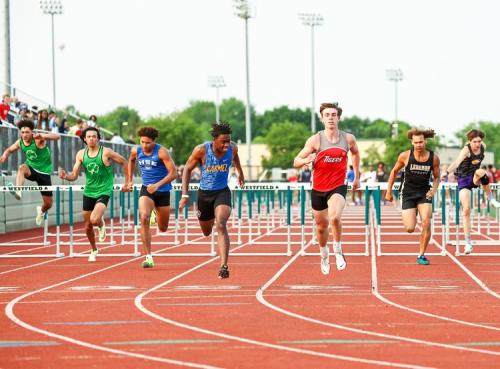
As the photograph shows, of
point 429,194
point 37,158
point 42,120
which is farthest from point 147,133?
point 42,120

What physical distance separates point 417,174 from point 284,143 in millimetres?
105913

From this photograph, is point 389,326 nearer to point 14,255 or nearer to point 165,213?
point 165,213

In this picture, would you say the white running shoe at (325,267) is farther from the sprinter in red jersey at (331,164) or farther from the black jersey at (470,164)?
the black jersey at (470,164)

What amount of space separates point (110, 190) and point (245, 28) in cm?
5019

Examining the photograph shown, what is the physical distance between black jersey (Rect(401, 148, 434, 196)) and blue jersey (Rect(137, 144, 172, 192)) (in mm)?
3261

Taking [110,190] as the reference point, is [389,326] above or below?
below

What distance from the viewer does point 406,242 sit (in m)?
22.7

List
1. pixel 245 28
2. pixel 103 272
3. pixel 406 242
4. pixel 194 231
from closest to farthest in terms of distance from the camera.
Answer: pixel 103 272
pixel 406 242
pixel 194 231
pixel 245 28

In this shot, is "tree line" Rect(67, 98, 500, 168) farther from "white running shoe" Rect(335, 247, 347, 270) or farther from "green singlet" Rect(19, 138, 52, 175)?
"white running shoe" Rect(335, 247, 347, 270)

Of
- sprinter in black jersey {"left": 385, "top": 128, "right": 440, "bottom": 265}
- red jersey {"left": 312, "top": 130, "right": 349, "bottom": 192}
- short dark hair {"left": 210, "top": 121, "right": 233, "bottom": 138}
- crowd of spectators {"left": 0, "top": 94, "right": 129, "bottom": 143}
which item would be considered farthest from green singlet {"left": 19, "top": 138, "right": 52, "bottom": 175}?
crowd of spectators {"left": 0, "top": 94, "right": 129, "bottom": 143}

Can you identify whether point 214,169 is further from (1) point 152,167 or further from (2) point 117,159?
(2) point 117,159

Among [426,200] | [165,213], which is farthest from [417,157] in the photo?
[165,213]

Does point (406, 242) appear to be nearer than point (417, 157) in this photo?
No

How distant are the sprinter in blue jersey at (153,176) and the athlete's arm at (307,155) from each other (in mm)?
2765
